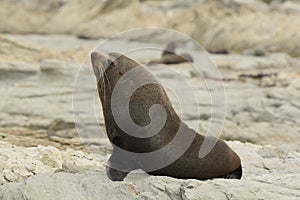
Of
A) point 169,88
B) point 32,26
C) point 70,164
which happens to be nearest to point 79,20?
point 32,26

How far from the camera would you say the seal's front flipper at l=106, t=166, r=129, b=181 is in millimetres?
4293

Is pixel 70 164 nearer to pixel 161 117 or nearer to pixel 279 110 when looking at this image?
pixel 161 117

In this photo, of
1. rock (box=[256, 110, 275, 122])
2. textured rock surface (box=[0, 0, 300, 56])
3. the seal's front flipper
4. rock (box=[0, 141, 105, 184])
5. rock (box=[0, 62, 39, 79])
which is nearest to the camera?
the seal's front flipper

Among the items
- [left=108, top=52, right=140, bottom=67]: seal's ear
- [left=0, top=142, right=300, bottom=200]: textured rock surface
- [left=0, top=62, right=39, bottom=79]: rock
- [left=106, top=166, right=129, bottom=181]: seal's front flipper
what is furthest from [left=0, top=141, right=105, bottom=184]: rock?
[left=0, top=62, right=39, bottom=79]: rock

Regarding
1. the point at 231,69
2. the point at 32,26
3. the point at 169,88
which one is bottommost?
the point at 32,26

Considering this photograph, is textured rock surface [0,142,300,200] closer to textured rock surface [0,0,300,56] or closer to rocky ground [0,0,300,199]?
rocky ground [0,0,300,199]

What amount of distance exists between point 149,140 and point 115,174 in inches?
13.7

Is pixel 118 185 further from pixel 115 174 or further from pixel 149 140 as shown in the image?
pixel 149 140

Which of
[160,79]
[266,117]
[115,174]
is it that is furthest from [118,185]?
[160,79]

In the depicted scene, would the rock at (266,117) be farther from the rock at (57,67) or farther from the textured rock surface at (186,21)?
the textured rock surface at (186,21)

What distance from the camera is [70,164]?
470 centimetres

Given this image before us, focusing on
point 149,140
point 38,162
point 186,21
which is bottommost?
point 186,21

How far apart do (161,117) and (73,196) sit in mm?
908

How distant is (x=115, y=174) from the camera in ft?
14.2
